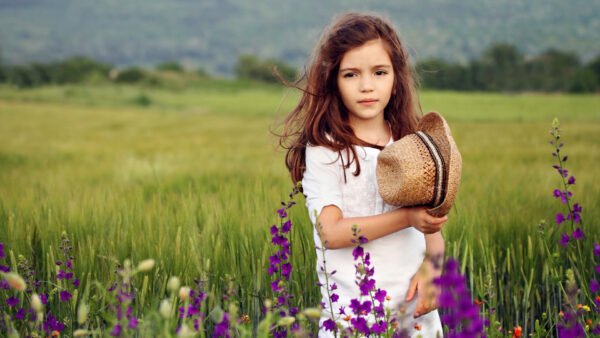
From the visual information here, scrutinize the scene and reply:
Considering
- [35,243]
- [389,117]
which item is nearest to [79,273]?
[35,243]

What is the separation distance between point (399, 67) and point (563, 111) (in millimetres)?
14893

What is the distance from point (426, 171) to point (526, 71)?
1826 cm

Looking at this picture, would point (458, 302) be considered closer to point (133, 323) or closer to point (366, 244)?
point (133, 323)

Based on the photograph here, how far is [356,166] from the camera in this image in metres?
1.77

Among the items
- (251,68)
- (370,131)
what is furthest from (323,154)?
(251,68)

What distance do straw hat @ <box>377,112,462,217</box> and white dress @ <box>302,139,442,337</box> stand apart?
24 cm

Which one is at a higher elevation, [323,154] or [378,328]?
[323,154]

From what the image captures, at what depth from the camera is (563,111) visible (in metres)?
15.0

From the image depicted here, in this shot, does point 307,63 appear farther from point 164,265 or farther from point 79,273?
point 79,273

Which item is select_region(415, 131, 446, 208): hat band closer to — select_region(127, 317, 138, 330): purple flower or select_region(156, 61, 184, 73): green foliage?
select_region(127, 317, 138, 330): purple flower

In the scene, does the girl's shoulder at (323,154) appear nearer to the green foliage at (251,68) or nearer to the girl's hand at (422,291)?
the girl's hand at (422,291)

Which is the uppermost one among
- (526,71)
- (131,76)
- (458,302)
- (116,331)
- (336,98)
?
(526,71)

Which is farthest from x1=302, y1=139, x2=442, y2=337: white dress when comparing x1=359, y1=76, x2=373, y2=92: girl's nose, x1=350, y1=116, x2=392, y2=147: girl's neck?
x1=359, y1=76, x2=373, y2=92: girl's nose

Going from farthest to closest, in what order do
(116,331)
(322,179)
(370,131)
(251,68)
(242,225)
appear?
(251,68), (242,225), (370,131), (322,179), (116,331)
